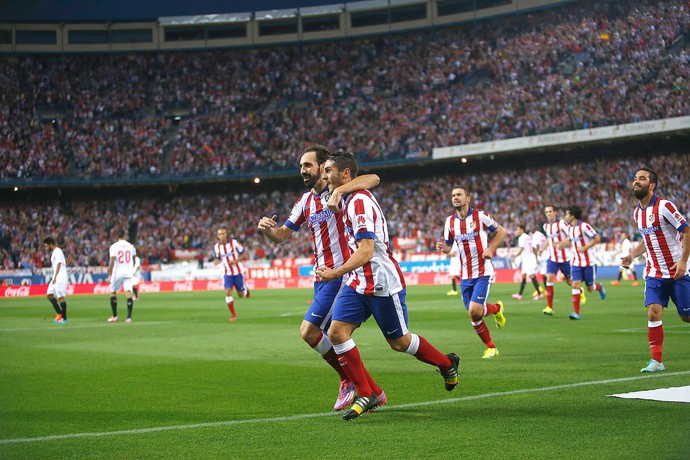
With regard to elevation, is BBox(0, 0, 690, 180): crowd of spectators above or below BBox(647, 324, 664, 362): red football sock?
above

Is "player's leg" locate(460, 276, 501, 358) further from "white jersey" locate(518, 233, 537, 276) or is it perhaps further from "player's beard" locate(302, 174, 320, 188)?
"white jersey" locate(518, 233, 537, 276)

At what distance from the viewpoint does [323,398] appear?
8953 mm

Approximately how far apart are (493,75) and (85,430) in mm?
47294

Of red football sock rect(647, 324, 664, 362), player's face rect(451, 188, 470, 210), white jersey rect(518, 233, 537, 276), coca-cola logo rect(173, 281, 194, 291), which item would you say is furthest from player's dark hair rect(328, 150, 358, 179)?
coca-cola logo rect(173, 281, 194, 291)

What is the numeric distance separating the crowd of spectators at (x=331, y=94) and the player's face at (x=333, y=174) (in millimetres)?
39709

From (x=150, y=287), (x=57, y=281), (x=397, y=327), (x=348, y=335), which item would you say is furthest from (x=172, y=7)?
(x=397, y=327)

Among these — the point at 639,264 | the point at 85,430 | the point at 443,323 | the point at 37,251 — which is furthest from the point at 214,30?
the point at 85,430

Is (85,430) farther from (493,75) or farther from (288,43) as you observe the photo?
(288,43)

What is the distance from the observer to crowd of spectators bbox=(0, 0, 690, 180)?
47000 mm

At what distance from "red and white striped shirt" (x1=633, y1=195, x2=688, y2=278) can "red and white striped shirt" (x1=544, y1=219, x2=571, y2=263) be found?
10.1 metres

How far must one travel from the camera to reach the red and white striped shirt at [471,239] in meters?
12.9

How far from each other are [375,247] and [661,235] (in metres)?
4.39

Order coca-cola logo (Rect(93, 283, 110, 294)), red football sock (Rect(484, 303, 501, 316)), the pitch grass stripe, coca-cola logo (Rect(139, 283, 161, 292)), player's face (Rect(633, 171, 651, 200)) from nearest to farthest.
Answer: the pitch grass stripe, player's face (Rect(633, 171, 651, 200)), red football sock (Rect(484, 303, 501, 316)), coca-cola logo (Rect(93, 283, 110, 294)), coca-cola logo (Rect(139, 283, 161, 292))

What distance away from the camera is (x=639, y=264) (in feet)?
125
